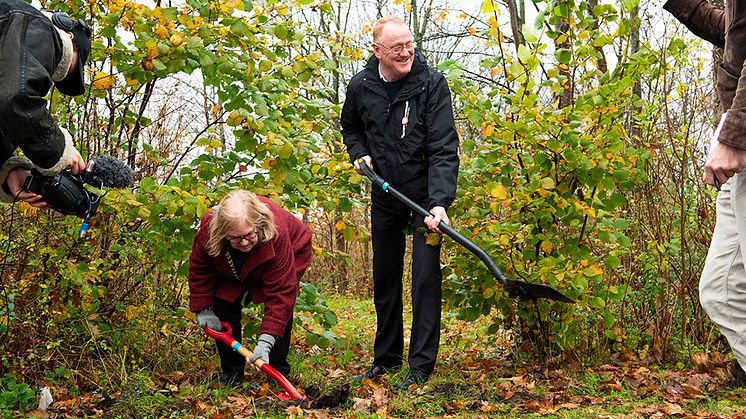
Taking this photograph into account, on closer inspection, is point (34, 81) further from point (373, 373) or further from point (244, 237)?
point (373, 373)

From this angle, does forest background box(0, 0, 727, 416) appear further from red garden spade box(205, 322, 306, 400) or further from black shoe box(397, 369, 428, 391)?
black shoe box(397, 369, 428, 391)

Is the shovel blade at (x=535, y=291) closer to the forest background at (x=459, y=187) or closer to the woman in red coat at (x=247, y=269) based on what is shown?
the forest background at (x=459, y=187)

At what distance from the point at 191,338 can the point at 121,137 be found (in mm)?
1433

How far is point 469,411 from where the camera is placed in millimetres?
3826

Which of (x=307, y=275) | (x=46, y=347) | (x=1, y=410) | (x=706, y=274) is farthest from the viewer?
(x=307, y=275)

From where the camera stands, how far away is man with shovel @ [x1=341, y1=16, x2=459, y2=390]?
438 cm

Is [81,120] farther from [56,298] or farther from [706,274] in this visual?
[706,274]

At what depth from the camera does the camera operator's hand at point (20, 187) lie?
10.7 ft

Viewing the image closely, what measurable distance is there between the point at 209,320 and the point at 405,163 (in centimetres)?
150

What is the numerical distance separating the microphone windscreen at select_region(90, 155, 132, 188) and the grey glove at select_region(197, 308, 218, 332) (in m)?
1.18

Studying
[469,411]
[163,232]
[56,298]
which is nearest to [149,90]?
[163,232]

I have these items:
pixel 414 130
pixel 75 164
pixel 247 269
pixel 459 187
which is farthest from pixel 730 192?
pixel 75 164

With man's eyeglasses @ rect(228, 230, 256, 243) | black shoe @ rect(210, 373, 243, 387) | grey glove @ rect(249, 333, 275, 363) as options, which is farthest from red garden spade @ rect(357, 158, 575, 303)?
black shoe @ rect(210, 373, 243, 387)

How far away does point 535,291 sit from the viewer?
414 cm
